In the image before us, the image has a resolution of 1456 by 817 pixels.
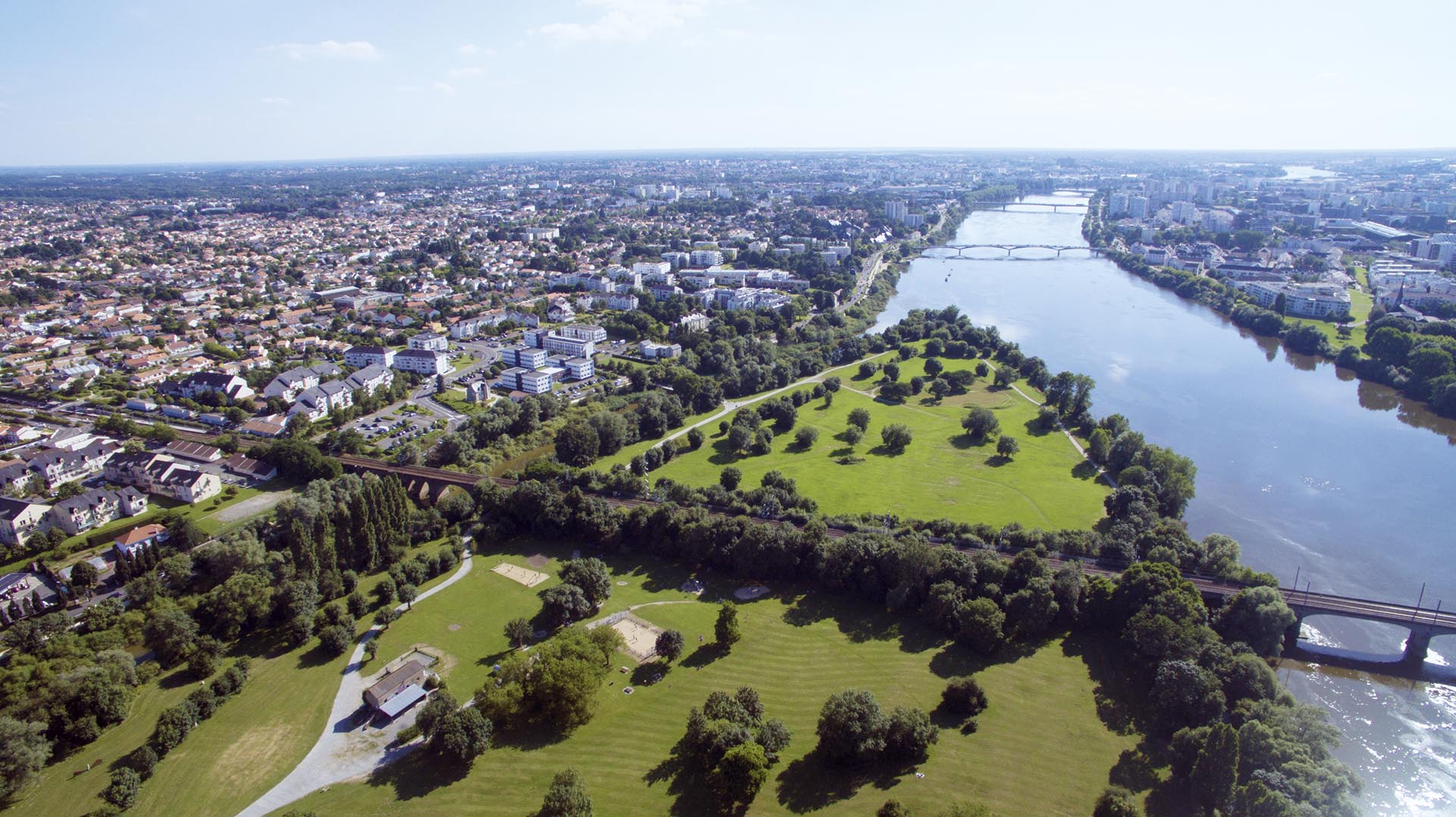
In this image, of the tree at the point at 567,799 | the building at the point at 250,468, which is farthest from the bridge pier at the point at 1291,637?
the building at the point at 250,468

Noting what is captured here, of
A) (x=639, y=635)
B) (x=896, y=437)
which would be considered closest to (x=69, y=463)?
(x=639, y=635)

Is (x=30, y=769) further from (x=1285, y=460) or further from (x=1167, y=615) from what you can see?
(x=1285, y=460)

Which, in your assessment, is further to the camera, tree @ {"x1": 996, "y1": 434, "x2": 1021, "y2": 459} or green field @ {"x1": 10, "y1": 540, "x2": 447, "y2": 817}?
tree @ {"x1": 996, "y1": 434, "x2": 1021, "y2": 459}

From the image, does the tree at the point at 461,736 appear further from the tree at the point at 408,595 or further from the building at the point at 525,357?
the building at the point at 525,357

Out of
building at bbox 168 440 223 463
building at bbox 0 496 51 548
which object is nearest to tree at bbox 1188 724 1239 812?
building at bbox 0 496 51 548

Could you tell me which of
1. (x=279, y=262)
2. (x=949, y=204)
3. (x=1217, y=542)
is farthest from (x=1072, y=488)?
(x=949, y=204)

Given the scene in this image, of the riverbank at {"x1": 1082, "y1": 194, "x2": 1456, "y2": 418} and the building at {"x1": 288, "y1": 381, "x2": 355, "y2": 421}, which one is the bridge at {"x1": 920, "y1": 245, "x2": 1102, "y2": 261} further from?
the building at {"x1": 288, "y1": 381, "x2": 355, "y2": 421}
